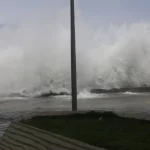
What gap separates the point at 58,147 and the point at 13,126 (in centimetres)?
298

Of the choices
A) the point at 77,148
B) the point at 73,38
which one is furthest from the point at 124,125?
the point at 73,38

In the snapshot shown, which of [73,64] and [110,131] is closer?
[110,131]

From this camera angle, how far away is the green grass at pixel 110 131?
6727 millimetres

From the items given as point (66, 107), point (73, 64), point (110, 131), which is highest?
point (73, 64)

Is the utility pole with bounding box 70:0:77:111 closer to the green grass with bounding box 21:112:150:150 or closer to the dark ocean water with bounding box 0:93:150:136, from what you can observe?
the green grass with bounding box 21:112:150:150

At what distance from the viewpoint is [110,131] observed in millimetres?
8219

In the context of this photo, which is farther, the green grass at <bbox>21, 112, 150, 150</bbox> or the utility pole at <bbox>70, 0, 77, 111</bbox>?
the utility pole at <bbox>70, 0, 77, 111</bbox>

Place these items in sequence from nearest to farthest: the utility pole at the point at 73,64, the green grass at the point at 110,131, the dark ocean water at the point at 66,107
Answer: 1. the green grass at the point at 110,131
2. the utility pole at the point at 73,64
3. the dark ocean water at the point at 66,107

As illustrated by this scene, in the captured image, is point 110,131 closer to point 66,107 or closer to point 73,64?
point 73,64

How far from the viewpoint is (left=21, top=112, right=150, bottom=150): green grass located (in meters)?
6.73

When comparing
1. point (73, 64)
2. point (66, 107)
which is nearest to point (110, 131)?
point (73, 64)

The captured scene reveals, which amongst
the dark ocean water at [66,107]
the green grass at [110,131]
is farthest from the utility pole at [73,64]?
the dark ocean water at [66,107]

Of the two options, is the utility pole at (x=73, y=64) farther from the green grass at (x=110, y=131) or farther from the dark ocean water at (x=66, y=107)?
the dark ocean water at (x=66, y=107)

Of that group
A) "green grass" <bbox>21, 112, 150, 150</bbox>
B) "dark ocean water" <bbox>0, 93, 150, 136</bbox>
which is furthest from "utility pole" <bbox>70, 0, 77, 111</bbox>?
"dark ocean water" <bbox>0, 93, 150, 136</bbox>
